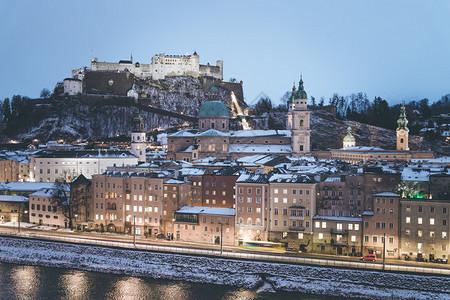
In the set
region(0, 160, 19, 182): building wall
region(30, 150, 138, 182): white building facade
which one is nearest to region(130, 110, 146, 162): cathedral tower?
region(30, 150, 138, 182): white building facade

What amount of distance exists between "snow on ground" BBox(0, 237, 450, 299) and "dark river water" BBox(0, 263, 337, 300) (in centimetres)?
71

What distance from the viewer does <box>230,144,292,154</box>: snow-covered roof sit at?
7721cm

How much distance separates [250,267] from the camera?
3447 centimetres

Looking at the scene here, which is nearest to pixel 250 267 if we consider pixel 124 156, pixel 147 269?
pixel 147 269

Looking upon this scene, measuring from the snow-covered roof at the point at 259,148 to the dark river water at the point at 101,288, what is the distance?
4347cm

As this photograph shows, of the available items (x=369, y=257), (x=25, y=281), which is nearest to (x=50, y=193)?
(x=25, y=281)

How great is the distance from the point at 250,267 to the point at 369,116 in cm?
9357

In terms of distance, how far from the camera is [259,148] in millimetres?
77812

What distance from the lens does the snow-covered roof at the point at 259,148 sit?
7721 cm

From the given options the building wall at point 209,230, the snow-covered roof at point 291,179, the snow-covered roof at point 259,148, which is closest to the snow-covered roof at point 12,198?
the building wall at point 209,230

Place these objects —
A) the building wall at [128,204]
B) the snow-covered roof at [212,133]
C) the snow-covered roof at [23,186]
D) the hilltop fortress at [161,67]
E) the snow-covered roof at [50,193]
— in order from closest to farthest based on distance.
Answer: the building wall at [128,204], the snow-covered roof at [50,193], the snow-covered roof at [23,186], the snow-covered roof at [212,133], the hilltop fortress at [161,67]

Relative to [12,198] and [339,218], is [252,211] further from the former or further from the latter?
[12,198]

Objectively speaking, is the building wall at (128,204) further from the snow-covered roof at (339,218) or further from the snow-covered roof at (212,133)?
the snow-covered roof at (212,133)

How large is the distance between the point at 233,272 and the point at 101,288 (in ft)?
30.0
